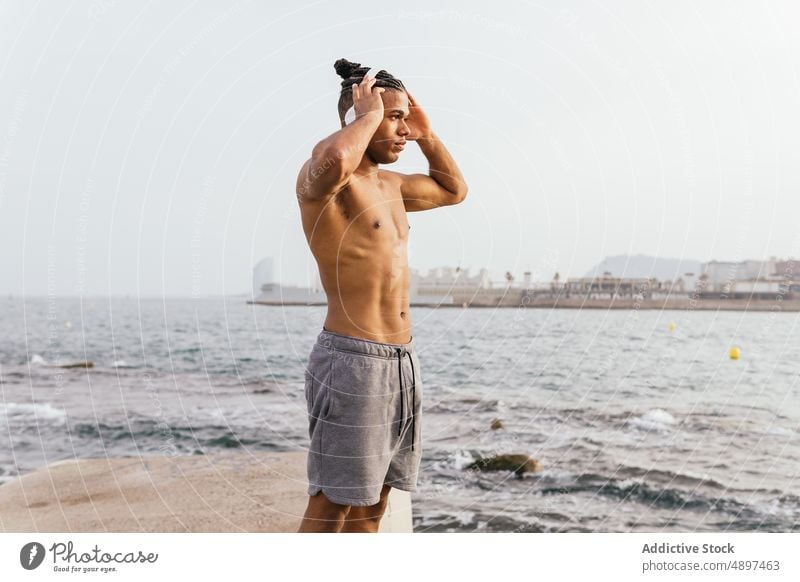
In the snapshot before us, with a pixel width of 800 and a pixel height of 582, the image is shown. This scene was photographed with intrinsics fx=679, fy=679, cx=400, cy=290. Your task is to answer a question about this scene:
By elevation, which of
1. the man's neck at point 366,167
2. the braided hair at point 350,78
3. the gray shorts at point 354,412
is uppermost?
the braided hair at point 350,78

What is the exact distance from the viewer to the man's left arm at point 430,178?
280 cm

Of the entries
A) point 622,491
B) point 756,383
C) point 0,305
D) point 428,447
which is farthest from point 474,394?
point 0,305

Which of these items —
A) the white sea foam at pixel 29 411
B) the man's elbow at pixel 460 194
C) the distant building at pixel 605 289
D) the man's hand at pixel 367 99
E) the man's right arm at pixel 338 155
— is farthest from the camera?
the white sea foam at pixel 29 411

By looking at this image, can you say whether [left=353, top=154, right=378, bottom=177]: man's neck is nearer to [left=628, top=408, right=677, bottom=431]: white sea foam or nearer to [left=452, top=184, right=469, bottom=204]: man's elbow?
[left=452, top=184, right=469, bottom=204]: man's elbow

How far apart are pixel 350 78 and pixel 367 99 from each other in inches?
8.8

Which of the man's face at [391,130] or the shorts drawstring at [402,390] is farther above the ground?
the man's face at [391,130]

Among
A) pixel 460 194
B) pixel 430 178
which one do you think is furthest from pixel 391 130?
pixel 460 194

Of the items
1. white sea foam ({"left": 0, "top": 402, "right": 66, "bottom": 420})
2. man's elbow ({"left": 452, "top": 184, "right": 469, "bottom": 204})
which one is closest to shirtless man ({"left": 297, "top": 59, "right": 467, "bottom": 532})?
man's elbow ({"left": 452, "top": 184, "right": 469, "bottom": 204})

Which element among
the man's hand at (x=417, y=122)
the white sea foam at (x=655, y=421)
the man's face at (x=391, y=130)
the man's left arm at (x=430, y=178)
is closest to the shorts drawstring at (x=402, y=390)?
the man's left arm at (x=430, y=178)

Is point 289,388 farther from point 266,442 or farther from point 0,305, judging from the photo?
point 0,305

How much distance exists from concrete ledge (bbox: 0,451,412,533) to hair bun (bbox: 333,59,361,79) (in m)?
2.29

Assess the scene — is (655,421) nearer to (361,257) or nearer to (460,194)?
(460,194)

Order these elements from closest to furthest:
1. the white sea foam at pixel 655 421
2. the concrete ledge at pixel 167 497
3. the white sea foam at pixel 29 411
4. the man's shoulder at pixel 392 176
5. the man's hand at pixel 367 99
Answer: the man's hand at pixel 367 99
the man's shoulder at pixel 392 176
the concrete ledge at pixel 167 497
the white sea foam at pixel 29 411
the white sea foam at pixel 655 421

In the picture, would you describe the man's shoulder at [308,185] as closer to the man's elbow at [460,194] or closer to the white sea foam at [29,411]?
the man's elbow at [460,194]
